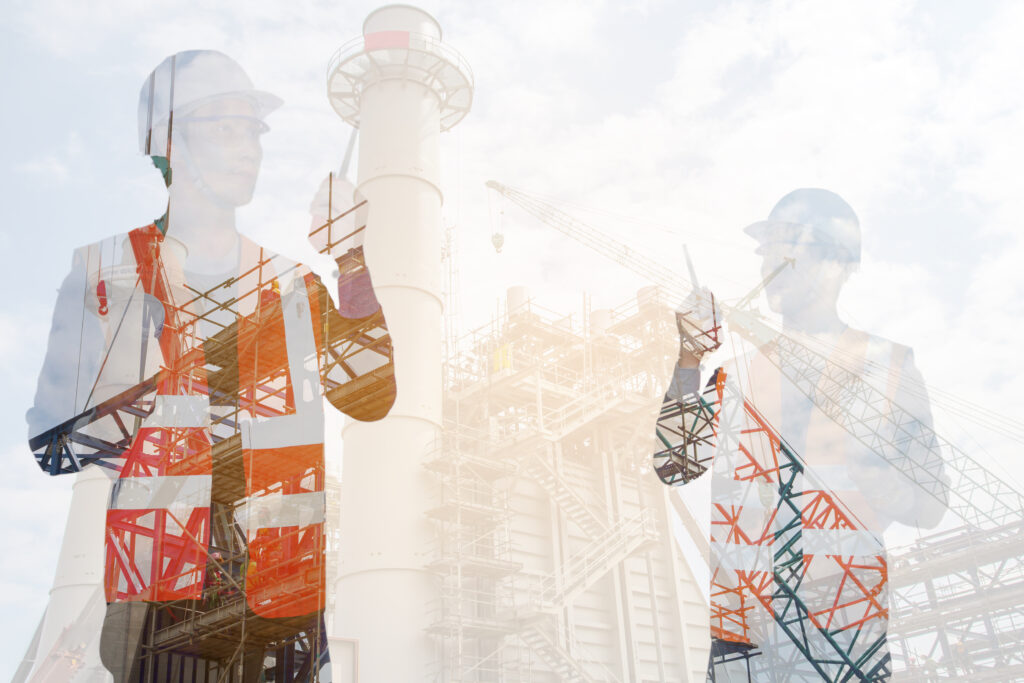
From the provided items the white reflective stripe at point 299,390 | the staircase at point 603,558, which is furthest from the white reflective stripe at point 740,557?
the staircase at point 603,558

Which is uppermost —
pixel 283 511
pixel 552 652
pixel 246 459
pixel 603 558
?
pixel 603 558

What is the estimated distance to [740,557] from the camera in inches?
828

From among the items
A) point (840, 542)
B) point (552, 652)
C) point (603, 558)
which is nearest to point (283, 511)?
point (840, 542)

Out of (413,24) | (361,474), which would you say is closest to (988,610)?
(361,474)

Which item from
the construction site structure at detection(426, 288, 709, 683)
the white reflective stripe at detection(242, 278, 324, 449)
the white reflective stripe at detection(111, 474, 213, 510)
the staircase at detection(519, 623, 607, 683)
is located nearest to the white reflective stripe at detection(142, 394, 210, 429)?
the white reflective stripe at detection(111, 474, 213, 510)

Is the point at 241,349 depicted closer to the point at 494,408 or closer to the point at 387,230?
the point at 387,230

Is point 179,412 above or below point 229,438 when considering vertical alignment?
above

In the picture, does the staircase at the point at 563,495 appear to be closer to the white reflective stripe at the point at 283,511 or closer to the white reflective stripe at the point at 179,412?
the white reflective stripe at the point at 283,511

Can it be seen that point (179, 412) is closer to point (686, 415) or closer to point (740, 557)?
point (686, 415)

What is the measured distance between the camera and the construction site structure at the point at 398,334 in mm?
29672

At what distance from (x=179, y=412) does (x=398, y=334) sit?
19853 millimetres

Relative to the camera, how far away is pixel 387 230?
33.5 meters

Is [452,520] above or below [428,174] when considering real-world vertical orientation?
below

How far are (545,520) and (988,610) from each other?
22439 mm
